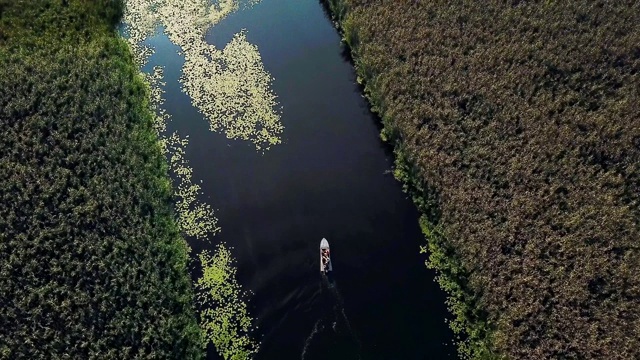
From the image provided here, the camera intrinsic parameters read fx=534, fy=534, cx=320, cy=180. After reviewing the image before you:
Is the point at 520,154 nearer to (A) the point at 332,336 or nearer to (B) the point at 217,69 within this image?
(A) the point at 332,336

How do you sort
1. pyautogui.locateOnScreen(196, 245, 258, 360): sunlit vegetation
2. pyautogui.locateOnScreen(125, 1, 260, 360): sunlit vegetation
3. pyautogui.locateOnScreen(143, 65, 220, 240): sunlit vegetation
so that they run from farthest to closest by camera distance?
pyautogui.locateOnScreen(143, 65, 220, 240): sunlit vegetation < pyautogui.locateOnScreen(125, 1, 260, 360): sunlit vegetation < pyautogui.locateOnScreen(196, 245, 258, 360): sunlit vegetation

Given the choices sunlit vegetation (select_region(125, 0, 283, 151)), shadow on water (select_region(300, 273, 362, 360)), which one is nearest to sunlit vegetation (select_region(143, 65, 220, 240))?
sunlit vegetation (select_region(125, 0, 283, 151))

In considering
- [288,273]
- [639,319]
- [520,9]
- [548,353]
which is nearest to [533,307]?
[548,353]

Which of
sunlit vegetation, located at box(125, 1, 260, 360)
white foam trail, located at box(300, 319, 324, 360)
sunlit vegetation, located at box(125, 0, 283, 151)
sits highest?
sunlit vegetation, located at box(125, 0, 283, 151)

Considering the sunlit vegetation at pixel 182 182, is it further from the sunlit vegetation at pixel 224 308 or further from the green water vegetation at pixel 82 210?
the sunlit vegetation at pixel 224 308

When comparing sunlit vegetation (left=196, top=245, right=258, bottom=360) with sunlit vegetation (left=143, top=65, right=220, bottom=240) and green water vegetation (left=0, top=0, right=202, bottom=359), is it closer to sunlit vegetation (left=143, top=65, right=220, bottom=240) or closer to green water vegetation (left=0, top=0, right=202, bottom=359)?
green water vegetation (left=0, top=0, right=202, bottom=359)

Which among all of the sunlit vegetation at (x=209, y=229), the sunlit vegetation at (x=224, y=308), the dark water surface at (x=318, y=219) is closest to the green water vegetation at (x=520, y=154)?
the dark water surface at (x=318, y=219)
